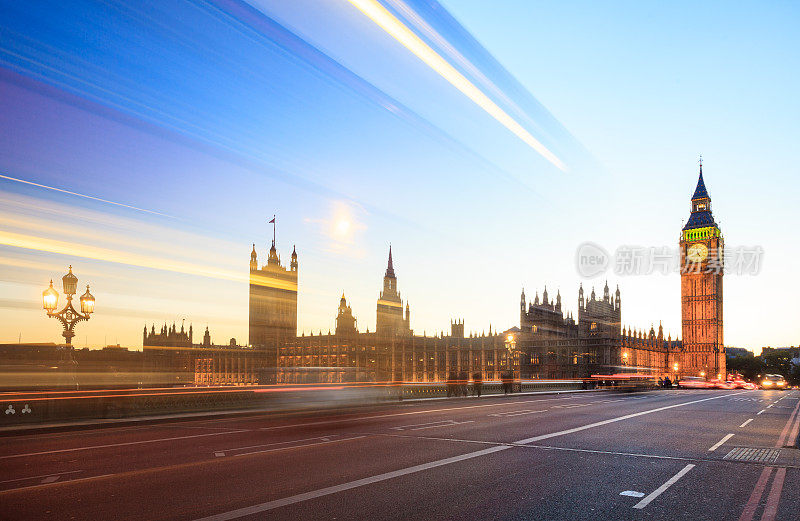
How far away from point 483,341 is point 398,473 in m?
88.2

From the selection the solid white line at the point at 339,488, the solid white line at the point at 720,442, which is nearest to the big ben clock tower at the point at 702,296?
the solid white line at the point at 720,442

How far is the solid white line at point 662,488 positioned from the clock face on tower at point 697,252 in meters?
161

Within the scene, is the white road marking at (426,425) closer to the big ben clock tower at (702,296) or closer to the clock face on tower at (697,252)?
the big ben clock tower at (702,296)

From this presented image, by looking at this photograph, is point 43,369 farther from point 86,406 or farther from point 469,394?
point 469,394

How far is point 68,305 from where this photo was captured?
2128 centimetres

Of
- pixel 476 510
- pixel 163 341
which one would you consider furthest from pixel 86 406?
pixel 163 341

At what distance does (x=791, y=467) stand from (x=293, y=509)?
966cm

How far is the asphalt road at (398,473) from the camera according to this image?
24.7ft

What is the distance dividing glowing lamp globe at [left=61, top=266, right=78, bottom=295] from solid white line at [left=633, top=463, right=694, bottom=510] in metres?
20.6

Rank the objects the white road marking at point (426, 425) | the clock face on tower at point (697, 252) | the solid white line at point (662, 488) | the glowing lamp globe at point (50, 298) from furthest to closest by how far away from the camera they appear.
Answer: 1. the clock face on tower at point (697, 252)
2. the glowing lamp globe at point (50, 298)
3. the white road marking at point (426, 425)
4. the solid white line at point (662, 488)

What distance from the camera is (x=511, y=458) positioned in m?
11.4

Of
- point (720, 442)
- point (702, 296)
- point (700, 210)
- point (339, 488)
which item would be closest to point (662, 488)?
point (339, 488)

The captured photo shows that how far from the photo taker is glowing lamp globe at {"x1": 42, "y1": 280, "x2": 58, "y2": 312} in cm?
2023

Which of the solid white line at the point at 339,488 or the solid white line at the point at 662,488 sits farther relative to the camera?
the solid white line at the point at 662,488
